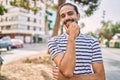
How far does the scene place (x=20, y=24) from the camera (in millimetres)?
77125

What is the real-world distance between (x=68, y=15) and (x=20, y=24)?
2948 inches

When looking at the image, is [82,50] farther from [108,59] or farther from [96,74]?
[108,59]

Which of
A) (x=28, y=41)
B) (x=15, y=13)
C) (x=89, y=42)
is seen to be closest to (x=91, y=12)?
(x=89, y=42)

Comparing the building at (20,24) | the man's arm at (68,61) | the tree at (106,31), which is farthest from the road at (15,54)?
the tree at (106,31)

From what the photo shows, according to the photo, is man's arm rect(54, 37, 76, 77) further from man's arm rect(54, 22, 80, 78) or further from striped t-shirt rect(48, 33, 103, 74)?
striped t-shirt rect(48, 33, 103, 74)

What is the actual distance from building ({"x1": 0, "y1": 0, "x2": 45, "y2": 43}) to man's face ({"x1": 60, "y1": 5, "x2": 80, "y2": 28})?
68.7 m

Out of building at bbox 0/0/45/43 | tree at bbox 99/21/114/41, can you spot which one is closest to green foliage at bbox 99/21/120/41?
tree at bbox 99/21/114/41

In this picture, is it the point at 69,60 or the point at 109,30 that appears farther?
the point at 109,30

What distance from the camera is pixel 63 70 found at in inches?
110

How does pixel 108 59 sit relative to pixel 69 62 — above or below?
below

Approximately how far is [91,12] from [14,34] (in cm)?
5829

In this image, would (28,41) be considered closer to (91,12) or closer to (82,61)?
(91,12)

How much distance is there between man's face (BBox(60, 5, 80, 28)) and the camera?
3053 millimetres

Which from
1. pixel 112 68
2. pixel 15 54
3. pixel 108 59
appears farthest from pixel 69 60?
pixel 15 54
